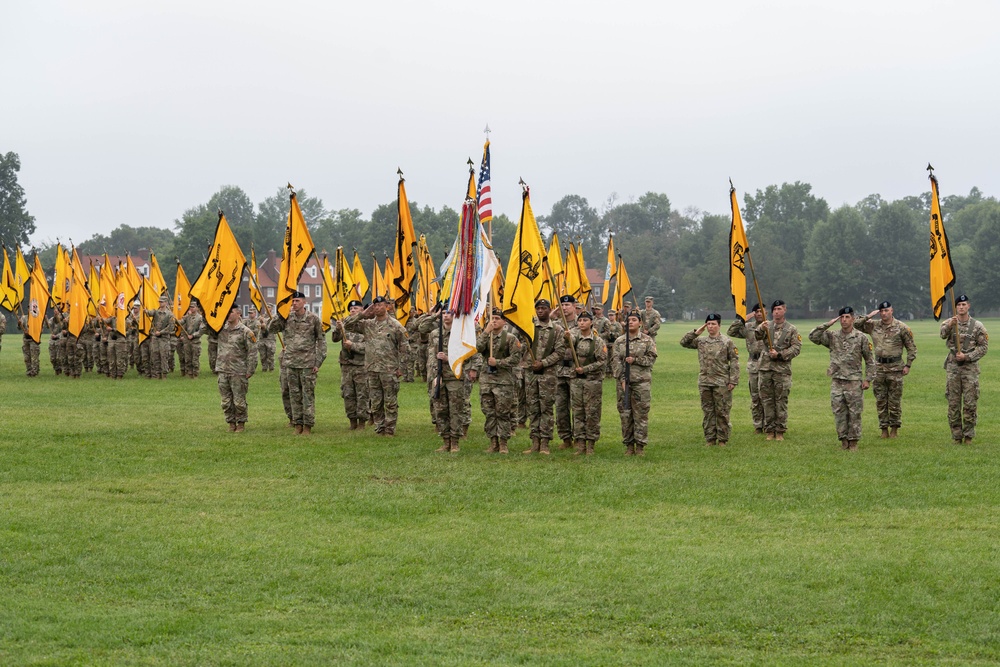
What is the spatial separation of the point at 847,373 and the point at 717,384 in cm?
184

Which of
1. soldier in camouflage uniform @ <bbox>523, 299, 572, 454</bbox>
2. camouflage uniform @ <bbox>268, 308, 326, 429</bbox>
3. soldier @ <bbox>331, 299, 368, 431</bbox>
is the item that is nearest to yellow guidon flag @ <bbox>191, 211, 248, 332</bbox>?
camouflage uniform @ <bbox>268, 308, 326, 429</bbox>

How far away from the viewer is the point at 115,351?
30188 mm

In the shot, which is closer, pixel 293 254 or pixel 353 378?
pixel 293 254

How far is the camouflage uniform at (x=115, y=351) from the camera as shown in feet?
98.7

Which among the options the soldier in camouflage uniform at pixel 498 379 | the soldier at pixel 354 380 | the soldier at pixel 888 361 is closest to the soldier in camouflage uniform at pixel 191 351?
the soldier at pixel 354 380

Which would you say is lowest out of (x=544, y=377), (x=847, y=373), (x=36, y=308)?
(x=847, y=373)

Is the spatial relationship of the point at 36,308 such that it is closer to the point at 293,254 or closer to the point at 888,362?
the point at 293,254

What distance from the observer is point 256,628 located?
7.56 m

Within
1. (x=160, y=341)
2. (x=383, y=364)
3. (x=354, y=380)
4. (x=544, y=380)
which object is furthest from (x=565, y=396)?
(x=160, y=341)

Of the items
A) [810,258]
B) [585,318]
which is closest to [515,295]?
[585,318]

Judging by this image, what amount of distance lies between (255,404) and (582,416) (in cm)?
971

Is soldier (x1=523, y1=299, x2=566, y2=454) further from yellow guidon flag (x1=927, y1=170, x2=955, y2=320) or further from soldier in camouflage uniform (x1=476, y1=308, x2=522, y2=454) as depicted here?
yellow guidon flag (x1=927, y1=170, x2=955, y2=320)

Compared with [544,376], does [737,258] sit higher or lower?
higher

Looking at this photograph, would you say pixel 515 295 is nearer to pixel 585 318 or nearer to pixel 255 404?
pixel 585 318
